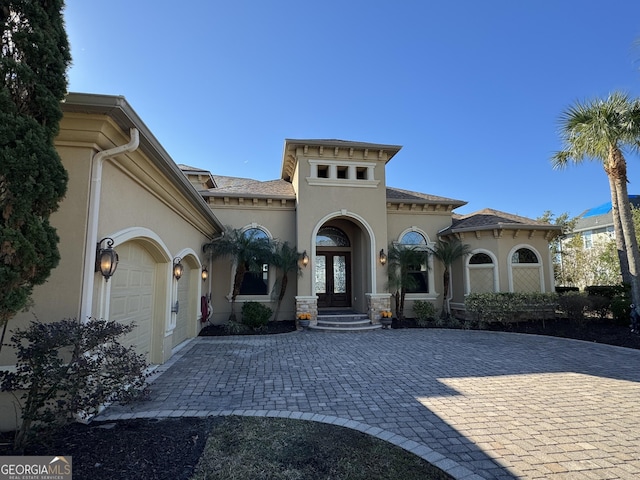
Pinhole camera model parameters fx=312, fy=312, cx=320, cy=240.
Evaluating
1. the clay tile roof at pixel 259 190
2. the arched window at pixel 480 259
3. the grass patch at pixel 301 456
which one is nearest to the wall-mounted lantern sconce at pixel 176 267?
the grass patch at pixel 301 456

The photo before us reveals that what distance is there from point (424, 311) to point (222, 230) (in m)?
8.68

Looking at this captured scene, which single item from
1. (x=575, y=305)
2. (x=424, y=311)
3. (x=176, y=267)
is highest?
(x=176, y=267)

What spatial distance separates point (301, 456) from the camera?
3170 millimetres

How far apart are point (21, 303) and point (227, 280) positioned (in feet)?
32.2

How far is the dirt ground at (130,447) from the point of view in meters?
2.82

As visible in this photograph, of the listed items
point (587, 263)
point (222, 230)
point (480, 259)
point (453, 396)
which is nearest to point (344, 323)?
point (222, 230)

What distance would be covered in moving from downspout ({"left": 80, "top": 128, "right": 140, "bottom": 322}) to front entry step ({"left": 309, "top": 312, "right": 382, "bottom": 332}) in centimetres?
839

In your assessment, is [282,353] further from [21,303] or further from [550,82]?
[550,82]

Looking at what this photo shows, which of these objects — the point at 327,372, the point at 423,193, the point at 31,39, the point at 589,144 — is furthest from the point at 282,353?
the point at 589,144

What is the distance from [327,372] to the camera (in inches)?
249

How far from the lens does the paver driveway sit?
3.31 meters

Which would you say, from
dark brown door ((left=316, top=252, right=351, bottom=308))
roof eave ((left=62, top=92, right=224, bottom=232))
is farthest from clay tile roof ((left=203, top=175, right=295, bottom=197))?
roof eave ((left=62, top=92, right=224, bottom=232))

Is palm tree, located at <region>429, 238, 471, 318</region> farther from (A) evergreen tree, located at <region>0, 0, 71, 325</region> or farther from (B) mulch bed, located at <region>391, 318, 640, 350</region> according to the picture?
(A) evergreen tree, located at <region>0, 0, 71, 325</region>

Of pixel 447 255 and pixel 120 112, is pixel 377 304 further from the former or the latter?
pixel 120 112
